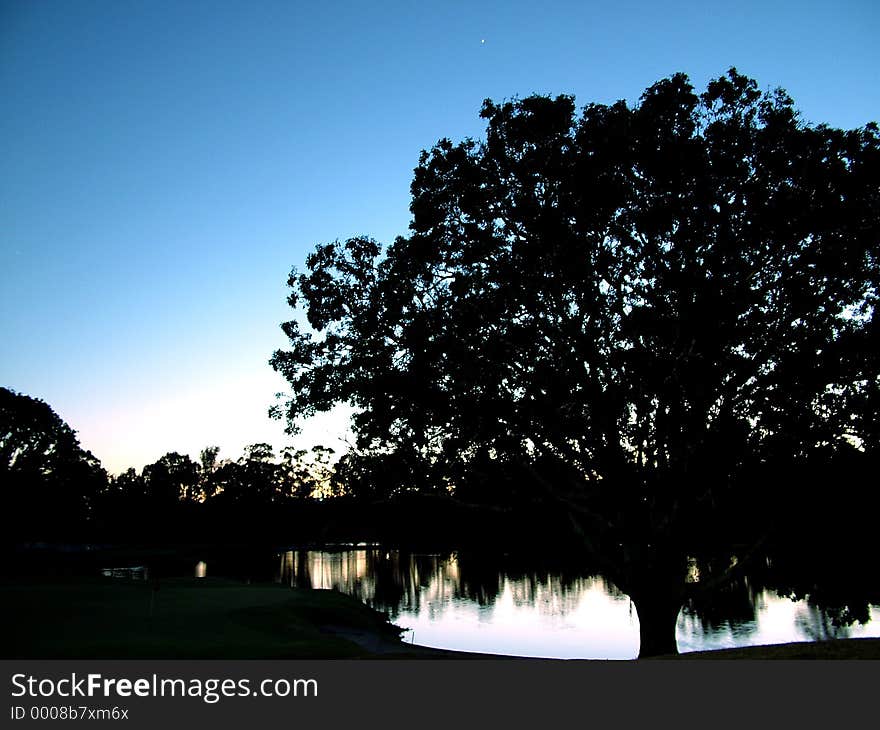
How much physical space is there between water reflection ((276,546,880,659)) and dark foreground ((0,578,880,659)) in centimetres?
459

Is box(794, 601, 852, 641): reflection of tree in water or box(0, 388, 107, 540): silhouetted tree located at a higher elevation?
box(0, 388, 107, 540): silhouetted tree

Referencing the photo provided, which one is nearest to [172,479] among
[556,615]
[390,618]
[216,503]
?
[216,503]

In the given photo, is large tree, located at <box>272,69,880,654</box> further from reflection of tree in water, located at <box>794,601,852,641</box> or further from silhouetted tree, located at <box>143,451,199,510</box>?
silhouetted tree, located at <box>143,451,199,510</box>

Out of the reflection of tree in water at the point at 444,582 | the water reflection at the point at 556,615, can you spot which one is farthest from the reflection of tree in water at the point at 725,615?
the reflection of tree in water at the point at 444,582

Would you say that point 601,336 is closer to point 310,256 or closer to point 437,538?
point 310,256

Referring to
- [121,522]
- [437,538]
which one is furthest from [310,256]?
[121,522]

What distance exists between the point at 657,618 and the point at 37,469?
73779mm

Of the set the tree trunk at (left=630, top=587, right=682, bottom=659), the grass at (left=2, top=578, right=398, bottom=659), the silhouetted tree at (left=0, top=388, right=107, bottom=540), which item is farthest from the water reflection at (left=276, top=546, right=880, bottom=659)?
the silhouetted tree at (left=0, top=388, right=107, bottom=540)

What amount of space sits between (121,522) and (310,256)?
10861 centimetres

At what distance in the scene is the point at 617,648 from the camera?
32.1 meters

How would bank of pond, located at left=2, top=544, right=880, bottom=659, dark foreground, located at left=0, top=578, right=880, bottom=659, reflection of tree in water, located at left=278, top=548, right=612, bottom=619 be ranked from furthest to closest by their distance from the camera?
reflection of tree in water, located at left=278, top=548, right=612, bottom=619 → bank of pond, located at left=2, top=544, right=880, bottom=659 → dark foreground, located at left=0, top=578, right=880, bottom=659

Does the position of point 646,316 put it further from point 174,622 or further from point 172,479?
point 172,479

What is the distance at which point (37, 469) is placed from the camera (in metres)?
73.3

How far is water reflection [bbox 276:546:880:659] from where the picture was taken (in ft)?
105
